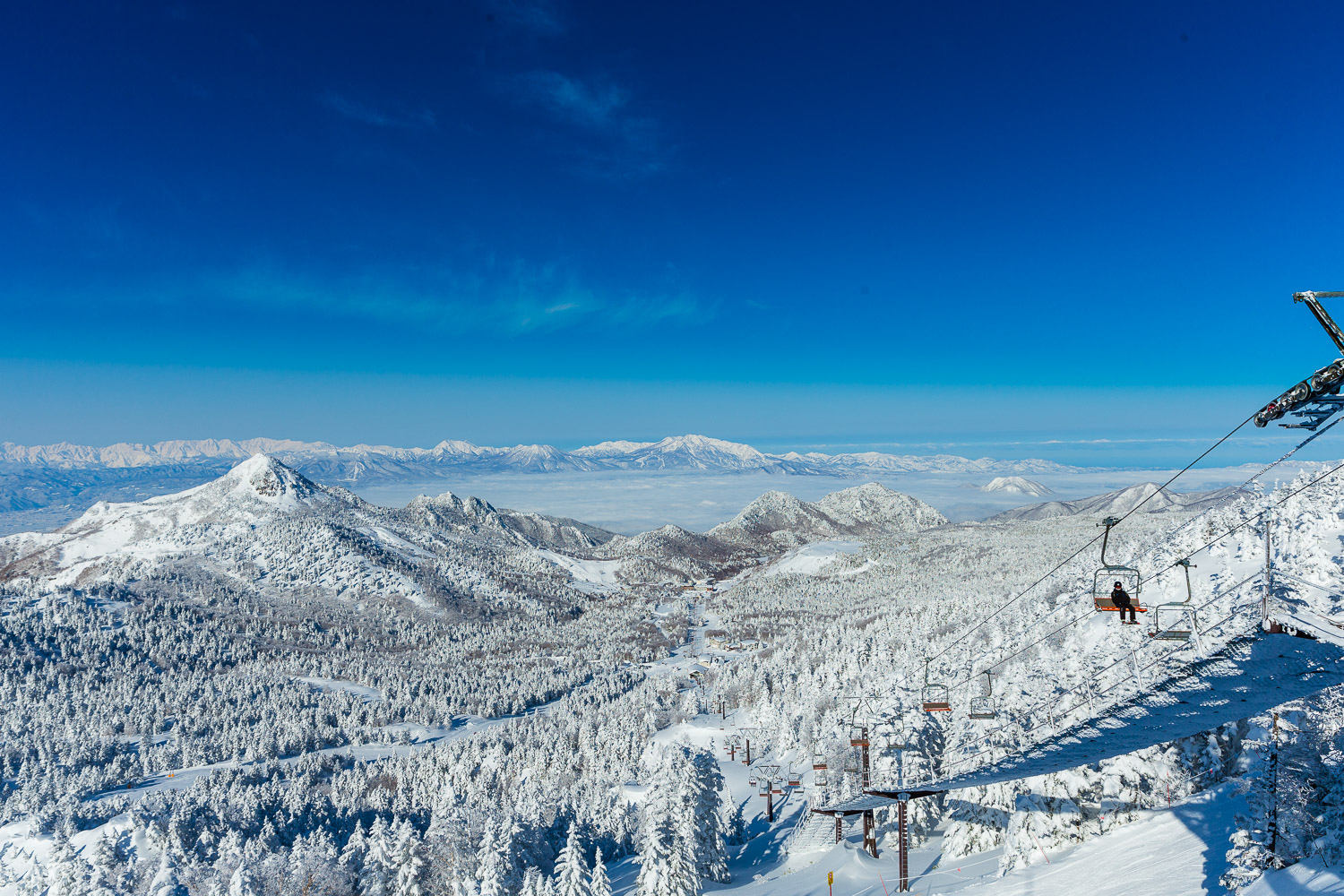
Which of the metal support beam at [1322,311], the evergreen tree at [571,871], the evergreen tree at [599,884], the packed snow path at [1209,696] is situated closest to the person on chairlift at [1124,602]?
the packed snow path at [1209,696]

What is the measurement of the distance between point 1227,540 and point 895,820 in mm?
57251

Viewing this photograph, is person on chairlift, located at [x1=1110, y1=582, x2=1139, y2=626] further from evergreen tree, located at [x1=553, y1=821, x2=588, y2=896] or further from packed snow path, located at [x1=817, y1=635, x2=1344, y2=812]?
evergreen tree, located at [x1=553, y1=821, x2=588, y2=896]

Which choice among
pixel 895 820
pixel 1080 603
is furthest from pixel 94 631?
pixel 1080 603

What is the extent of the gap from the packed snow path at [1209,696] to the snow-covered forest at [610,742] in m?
0.30

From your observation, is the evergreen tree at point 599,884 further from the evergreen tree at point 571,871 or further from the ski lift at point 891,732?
the ski lift at point 891,732

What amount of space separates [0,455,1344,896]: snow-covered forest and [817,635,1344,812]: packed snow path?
0.30 m

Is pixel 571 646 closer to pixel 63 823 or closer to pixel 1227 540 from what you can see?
pixel 63 823

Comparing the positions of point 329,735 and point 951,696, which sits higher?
point 951,696

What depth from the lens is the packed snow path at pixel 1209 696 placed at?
8828 mm

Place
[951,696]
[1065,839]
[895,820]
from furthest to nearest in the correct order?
[951,696]
[895,820]
[1065,839]

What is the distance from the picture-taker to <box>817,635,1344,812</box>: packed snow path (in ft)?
29.0

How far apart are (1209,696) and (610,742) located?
88.3m

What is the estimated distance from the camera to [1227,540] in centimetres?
6669

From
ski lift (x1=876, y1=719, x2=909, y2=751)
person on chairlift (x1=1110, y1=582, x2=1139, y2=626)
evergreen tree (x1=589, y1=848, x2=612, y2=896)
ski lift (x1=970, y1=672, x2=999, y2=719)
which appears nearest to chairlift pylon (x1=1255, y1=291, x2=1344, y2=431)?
person on chairlift (x1=1110, y1=582, x2=1139, y2=626)
